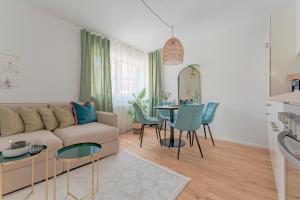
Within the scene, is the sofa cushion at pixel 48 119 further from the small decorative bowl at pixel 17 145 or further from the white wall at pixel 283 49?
the white wall at pixel 283 49

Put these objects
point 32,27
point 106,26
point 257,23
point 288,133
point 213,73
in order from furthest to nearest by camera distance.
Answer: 1. point 213,73
2. point 106,26
3. point 257,23
4. point 32,27
5. point 288,133

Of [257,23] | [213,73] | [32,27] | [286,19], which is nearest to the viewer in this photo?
[286,19]

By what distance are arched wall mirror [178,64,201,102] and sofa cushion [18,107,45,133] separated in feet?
9.73

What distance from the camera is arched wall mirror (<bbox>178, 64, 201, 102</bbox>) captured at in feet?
11.4

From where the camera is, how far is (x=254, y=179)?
65.9 inches

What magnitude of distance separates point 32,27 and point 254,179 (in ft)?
12.9

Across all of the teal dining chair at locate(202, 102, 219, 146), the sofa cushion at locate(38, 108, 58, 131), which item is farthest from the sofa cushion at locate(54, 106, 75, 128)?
the teal dining chair at locate(202, 102, 219, 146)

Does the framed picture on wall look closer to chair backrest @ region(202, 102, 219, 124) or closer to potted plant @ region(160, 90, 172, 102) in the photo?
potted plant @ region(160, 90, 172, 102)

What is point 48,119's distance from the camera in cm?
211

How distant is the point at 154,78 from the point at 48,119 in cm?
288

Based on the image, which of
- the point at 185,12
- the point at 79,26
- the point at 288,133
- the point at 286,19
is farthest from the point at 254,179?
the point at 79,26

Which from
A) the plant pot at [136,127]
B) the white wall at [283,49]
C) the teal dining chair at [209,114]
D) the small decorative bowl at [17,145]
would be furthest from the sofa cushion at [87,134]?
the white wall at [283,49]

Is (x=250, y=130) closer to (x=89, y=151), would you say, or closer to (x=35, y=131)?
(x=89, y=151)

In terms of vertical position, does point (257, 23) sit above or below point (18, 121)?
above
